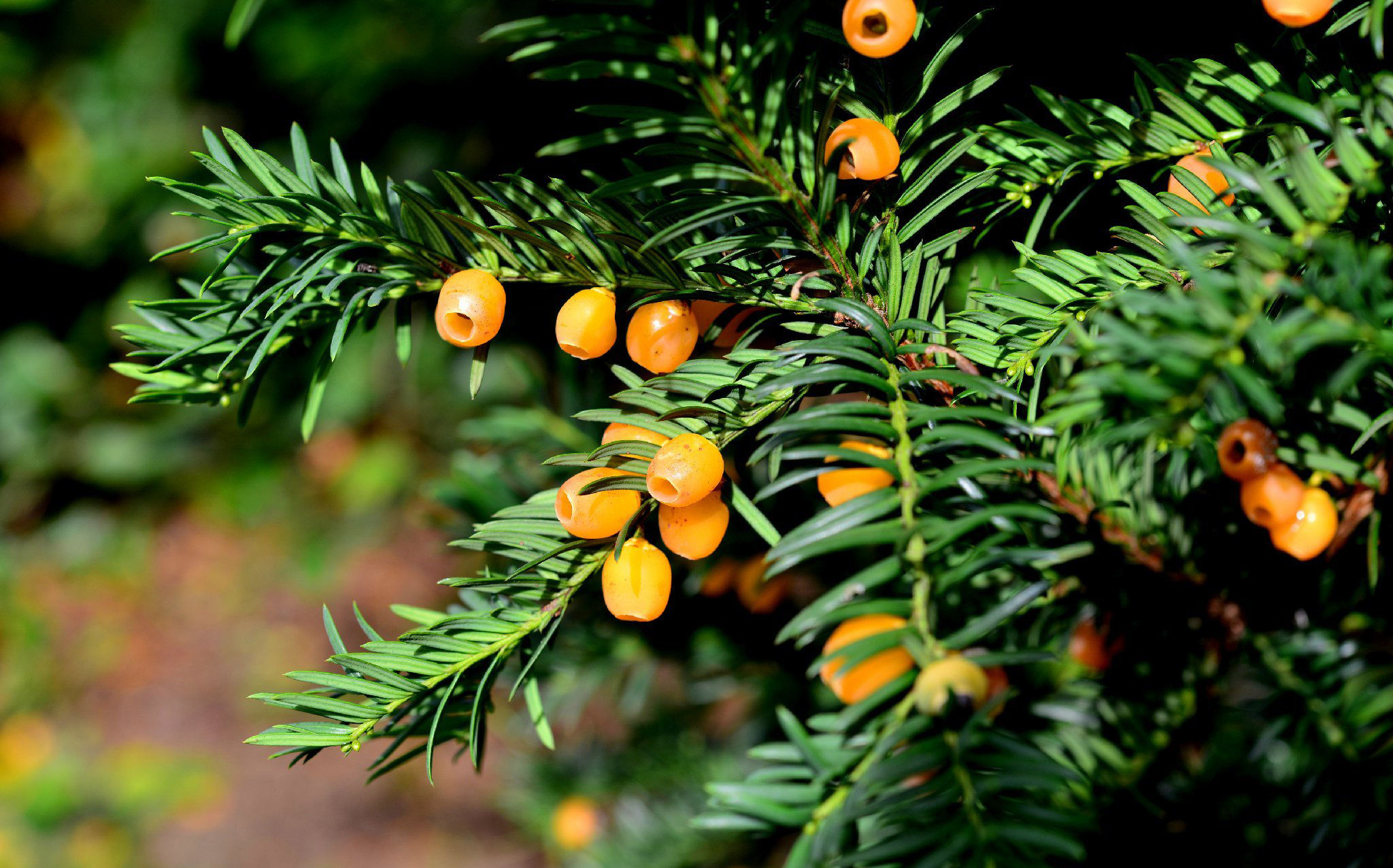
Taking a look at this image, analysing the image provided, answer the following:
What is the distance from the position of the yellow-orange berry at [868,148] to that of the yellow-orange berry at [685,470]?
0.45 ft

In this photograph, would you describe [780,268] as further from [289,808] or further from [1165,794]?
[289,808]

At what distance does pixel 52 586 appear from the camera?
Result: 2133mm

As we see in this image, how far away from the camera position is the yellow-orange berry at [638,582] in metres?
0.39

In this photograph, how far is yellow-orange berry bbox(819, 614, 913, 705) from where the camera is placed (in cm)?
38

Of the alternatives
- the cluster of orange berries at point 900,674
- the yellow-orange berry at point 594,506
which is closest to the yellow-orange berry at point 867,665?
the cluster of orange berries at point 900,674

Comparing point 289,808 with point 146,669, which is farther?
point 146,669

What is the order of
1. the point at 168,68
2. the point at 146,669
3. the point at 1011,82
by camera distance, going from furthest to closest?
the point at 146,669 < the point at 168,68 < the point at 1011,82

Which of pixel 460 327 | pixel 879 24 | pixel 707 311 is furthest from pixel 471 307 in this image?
pixel 879 24

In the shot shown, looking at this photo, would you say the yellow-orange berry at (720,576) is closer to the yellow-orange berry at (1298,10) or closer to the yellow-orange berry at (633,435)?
the yellow-orange berry at (633,435)

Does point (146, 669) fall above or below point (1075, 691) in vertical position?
below

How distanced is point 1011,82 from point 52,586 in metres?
2.48

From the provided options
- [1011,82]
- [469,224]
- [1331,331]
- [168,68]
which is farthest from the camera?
[168,68]

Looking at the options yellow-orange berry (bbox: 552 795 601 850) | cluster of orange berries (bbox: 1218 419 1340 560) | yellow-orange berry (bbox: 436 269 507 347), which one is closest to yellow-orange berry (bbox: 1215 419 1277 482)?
cluster of orange berries (bbox: 1218 419 1340 560)

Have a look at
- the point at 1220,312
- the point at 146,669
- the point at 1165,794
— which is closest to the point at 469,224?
the point at 1220,312
